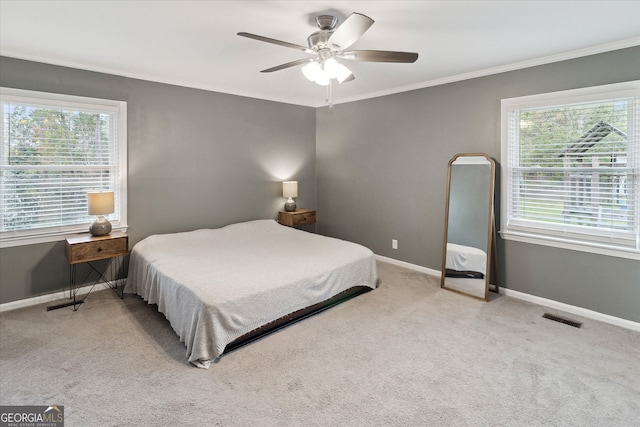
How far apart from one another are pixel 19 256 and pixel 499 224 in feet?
15.7

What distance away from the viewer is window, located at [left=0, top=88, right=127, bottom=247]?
3199 millimetres

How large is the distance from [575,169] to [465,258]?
1.31 metres

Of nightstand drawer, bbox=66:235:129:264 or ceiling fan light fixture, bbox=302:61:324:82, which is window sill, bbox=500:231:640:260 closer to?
ceiling fan light fixture, bbox=302:61:324:82

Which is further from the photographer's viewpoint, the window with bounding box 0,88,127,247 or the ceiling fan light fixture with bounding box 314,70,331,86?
the window with bounding box 0,88,127,247

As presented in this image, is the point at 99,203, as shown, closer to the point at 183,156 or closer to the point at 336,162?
the point at 183,156

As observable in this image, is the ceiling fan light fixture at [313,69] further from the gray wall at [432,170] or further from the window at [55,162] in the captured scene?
the window at [55,162]

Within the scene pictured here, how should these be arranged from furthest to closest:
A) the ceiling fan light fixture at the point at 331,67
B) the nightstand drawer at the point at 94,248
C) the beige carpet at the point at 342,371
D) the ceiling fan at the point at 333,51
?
the nightstand drawer at the point at 94,248 < the ceiling fan light fixture at the point at 331,67 < the ceiling fan at the point at 333,51 < the beige carpet at the point at 342,371

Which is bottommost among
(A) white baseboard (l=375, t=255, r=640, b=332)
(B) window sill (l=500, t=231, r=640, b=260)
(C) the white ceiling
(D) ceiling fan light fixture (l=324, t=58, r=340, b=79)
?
(A) white baseboard (l=375, t=255, r=640, b=332)

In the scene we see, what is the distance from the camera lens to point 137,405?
195 centimetres

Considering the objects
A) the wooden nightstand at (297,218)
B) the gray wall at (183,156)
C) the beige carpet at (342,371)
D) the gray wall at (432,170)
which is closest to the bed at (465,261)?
the gray wall at (432,170)

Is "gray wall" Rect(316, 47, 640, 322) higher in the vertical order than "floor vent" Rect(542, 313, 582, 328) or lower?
higher

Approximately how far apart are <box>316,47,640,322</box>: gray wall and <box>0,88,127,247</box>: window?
296 centimetres

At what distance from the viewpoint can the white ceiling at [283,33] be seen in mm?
2227

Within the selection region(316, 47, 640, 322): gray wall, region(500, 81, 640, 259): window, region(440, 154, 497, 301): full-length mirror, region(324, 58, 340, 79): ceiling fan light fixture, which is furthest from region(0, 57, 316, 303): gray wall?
region(500, 81, 640, 259): window
